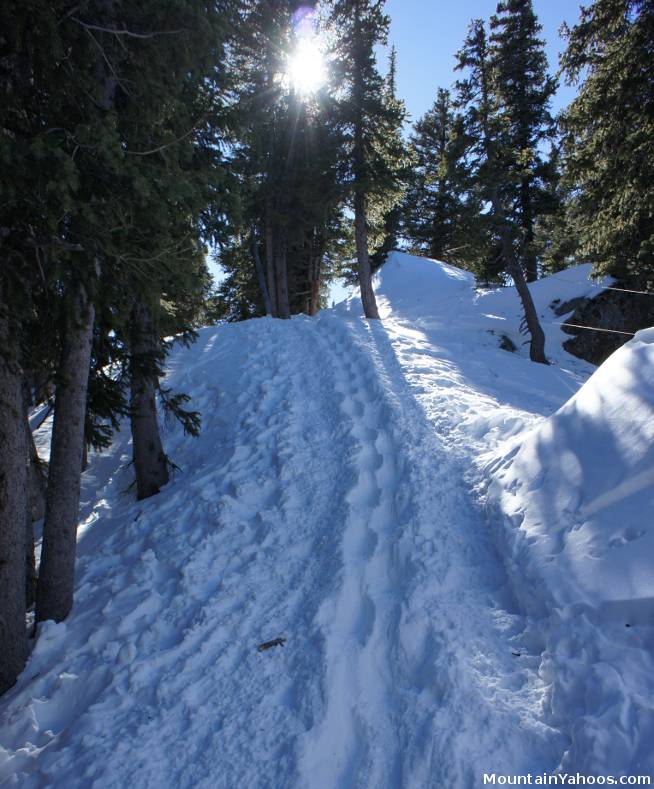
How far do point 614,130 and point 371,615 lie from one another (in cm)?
1071

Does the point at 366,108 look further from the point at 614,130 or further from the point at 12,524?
the point at 12,524

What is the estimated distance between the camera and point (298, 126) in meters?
18.4

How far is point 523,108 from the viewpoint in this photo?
19.8 m

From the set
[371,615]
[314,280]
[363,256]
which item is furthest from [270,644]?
[314,280]

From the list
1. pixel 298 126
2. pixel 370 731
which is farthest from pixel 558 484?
pixel 298 126

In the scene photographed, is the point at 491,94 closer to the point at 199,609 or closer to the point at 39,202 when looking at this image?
the point at 39,202

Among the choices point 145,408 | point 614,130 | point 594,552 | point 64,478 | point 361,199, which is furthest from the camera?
point 361,199

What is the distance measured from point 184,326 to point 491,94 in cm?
1564

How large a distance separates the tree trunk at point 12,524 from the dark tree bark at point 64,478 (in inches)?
19.3

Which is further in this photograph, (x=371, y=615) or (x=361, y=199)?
(x=361, y=199)

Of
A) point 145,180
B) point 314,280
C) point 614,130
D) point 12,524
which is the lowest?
point 12,524

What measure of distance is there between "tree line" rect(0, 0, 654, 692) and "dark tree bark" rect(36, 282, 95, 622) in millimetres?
21

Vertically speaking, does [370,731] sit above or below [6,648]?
below

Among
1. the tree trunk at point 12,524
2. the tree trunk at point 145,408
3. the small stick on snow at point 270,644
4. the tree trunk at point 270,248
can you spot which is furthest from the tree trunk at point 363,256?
the small stick on snow at point 270,644
